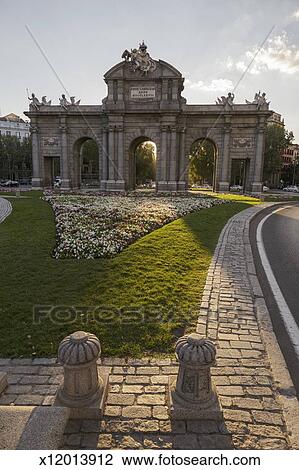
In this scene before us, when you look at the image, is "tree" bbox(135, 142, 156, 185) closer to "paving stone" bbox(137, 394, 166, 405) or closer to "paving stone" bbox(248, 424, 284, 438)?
"paving stone" bbox(137, 394, 166, 405)

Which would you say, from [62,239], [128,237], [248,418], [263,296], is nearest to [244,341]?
[248,418]

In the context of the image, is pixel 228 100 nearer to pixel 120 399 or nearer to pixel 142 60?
pixel 142 60

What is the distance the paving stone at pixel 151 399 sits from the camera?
13.3 feet

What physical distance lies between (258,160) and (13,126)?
96.9 meters

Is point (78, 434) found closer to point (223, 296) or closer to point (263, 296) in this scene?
point (223, 296)

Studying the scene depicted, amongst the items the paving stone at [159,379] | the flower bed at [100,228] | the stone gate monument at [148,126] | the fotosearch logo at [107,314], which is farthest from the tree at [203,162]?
the paving stone at [159,379]

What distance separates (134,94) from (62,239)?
33484mm

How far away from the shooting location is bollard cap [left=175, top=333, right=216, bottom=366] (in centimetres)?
373

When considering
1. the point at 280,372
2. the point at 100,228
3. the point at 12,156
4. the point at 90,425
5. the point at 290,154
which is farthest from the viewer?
the point at 290,154

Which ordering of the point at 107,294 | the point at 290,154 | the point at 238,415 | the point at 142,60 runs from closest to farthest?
the point at 238,415 → the point at 107,294 → the point at 142,60 → the point at 290,154

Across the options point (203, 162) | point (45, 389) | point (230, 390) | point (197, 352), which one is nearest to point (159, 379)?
point (230, 390)

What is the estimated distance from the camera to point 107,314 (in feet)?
20.4

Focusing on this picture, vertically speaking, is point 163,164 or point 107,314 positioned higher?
point 163,164

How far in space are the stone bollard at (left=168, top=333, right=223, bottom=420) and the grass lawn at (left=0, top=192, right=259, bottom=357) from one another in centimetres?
123
